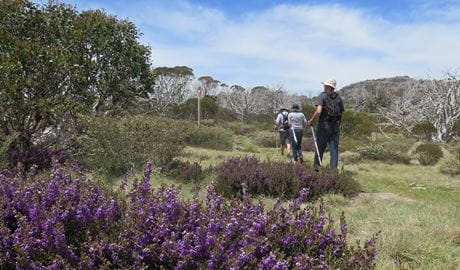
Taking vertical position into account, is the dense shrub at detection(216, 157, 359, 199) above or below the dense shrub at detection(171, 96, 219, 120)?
below

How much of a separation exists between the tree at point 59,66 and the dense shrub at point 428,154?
859cm

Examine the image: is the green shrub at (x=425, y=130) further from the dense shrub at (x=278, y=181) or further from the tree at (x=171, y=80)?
the dense shrub at (x=278, y=181)

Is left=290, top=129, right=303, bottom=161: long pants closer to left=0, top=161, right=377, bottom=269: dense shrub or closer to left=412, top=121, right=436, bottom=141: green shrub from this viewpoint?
left=0, top=161, right=377, bottom=269: dense shrub

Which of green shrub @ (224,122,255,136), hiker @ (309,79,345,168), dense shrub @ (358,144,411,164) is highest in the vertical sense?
hiker @ (309,79,345,168)

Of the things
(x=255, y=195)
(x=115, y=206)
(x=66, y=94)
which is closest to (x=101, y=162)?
(x=66, y=94)

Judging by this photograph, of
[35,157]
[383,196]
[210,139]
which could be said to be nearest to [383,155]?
[210,139]

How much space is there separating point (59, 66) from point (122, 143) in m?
1.63

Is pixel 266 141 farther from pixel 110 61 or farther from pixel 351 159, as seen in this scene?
pixel 110 61

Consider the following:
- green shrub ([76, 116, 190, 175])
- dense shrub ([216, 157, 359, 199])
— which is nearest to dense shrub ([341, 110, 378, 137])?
green shrub ([76, 116, 190, 175])

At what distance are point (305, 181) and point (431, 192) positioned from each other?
3.40m

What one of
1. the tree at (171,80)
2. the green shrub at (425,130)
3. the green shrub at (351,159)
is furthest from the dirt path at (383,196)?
the tree at (171,80)

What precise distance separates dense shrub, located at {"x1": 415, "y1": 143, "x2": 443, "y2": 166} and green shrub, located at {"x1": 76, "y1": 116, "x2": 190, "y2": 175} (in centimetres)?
896

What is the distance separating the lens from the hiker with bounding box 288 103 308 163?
1086cm

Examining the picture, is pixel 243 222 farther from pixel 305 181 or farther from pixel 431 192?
pixel 431 192
